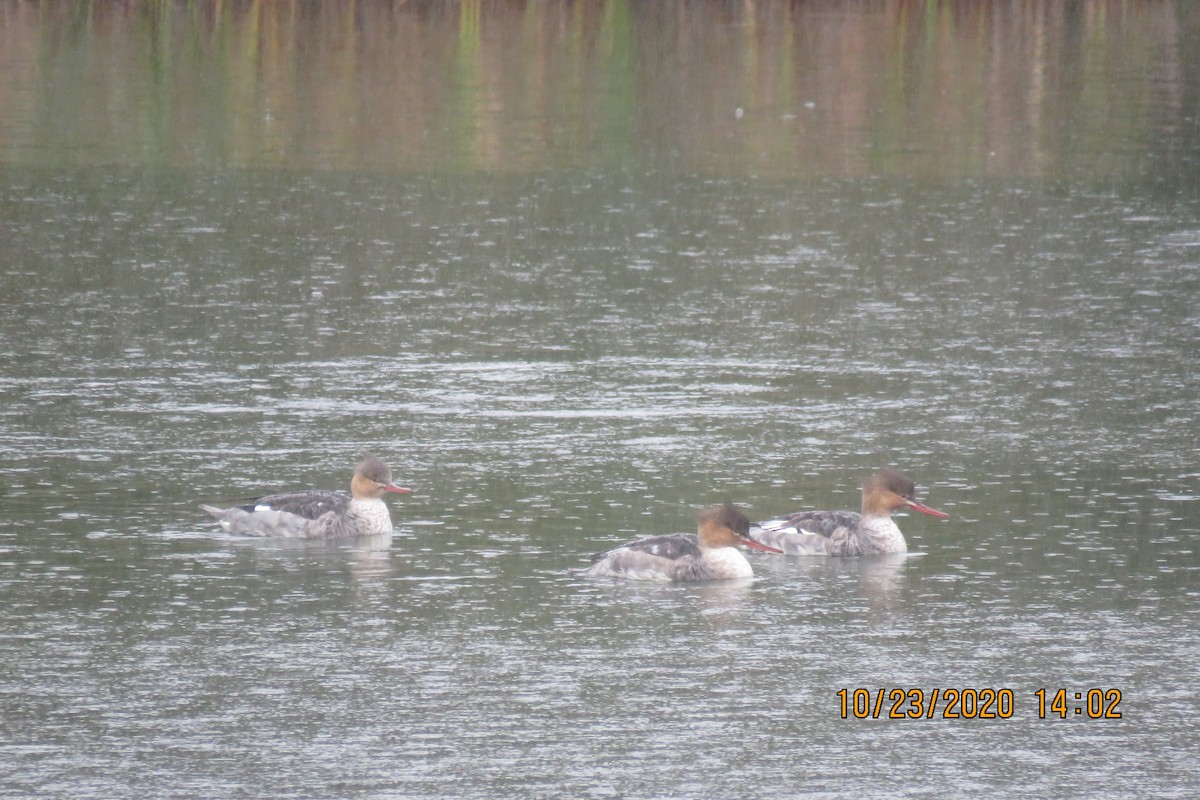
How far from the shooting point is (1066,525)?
1193 cm

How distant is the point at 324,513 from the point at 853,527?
9.47 feet

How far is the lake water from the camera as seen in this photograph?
8.67m

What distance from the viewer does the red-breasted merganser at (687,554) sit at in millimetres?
10938

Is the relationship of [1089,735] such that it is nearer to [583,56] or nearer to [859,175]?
[859,175]

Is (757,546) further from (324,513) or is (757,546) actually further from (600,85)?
(600,85)

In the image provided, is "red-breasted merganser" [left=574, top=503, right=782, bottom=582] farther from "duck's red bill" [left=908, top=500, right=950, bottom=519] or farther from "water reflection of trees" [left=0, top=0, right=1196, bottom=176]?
"water reflection of trees" [left=0, top=0, right=1196, bottom=176]

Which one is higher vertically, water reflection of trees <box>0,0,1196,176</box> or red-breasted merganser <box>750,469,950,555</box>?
water reflection of trees <box>0,0,1196,176</box>

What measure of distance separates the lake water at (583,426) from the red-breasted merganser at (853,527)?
15cm

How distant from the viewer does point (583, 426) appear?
14.2m

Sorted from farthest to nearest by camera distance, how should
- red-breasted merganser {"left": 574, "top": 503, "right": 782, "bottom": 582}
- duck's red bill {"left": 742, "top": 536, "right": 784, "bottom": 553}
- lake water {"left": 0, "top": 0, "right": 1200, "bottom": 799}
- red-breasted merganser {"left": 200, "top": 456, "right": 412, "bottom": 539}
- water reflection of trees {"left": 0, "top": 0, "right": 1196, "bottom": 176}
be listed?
water reflection of trees {"left": 0, "top": 0, "right": 1196, "bottom": 176}
red-breasted merganser {"left": 200, "top": 456, "right": 412, "bottom": 539}
duck's red bill {"left": 742, "top": 536, "right": 784, "bottom": 553}
red-breasted merganser {"left": 574, "top": 503, "right": 782, "bottom": 582}
lake water {"left": 0, "top": 0, "right": 1200, "bottom": 799}

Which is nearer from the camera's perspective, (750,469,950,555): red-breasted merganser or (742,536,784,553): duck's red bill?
(742,536,784,553): duck's red bill

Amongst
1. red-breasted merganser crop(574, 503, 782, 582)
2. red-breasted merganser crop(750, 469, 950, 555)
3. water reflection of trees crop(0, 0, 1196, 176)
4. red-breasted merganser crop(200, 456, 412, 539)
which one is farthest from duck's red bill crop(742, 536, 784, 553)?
water reflection of trees crop(0, 0, 1196, 176)

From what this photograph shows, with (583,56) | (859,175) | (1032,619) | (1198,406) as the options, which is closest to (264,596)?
(1032,619)

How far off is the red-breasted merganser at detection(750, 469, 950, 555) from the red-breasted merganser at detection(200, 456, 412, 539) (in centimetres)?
207
